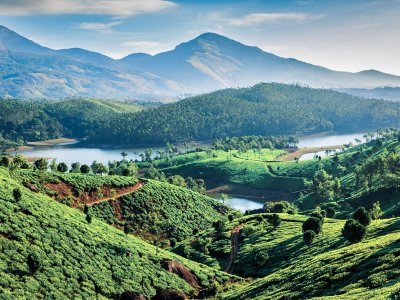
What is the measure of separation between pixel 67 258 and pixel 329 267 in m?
45.4

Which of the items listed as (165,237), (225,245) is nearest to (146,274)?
(225,245)

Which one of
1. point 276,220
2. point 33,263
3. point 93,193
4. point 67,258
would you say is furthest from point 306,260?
point 93,193

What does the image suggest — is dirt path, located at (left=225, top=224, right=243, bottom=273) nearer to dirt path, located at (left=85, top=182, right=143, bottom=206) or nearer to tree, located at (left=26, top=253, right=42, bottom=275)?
dirt path, located at (left=85, top=182, right=143, bottom=206)

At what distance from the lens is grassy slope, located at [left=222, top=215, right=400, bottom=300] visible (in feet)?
170

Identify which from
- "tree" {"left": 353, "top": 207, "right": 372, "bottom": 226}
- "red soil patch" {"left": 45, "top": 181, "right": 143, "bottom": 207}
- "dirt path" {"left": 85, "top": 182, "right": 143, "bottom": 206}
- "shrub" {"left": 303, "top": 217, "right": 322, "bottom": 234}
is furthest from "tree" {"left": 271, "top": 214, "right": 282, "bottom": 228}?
"dirt path" {"left": 85, "top": 182, "right": 143, "bottom": 206}

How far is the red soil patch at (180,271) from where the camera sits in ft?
291

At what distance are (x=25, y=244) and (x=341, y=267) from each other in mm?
51812

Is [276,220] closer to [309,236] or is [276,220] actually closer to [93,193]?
[309,236]

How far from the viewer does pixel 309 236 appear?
309 feet

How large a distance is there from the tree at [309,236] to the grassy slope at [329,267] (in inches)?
49.1

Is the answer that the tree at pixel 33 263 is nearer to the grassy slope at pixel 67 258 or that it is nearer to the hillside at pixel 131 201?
the grassy slope at pixel 67 258

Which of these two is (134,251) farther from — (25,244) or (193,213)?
(193,213)

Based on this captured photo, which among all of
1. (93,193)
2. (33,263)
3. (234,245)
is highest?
(93,193)

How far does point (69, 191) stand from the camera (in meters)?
127
